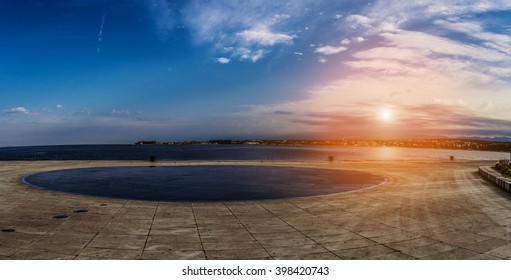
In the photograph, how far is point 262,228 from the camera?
846 cm

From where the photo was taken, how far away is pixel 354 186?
55.9ft

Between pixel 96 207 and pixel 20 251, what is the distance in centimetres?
430

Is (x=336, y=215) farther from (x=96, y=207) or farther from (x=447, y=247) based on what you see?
(x=96, y=207)

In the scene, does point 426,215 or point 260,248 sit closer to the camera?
point 260,248

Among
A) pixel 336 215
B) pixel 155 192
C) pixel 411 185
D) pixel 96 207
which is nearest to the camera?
pixel 336 215

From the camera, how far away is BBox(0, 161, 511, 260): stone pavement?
265 inches

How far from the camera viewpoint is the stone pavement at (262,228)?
672 centimetres

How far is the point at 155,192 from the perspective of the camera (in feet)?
49.8

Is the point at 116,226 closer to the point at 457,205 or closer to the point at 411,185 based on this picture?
the point at 457,205

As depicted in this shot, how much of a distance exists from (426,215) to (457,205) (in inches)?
92.0
